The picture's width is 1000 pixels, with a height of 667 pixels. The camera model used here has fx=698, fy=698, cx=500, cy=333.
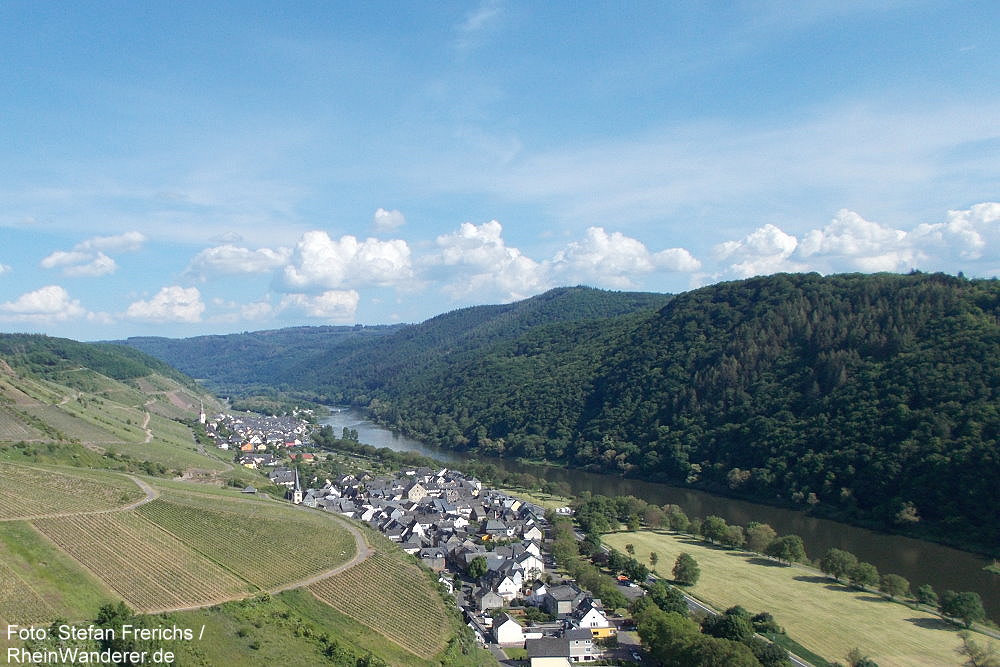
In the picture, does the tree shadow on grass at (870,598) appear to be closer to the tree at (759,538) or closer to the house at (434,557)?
the tree at (759,538)

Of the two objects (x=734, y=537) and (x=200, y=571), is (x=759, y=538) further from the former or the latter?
(x=200, y=571)

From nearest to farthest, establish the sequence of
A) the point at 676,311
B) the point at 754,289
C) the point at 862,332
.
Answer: the point at 862,332 → the point at 754,289 → the point at 676,311

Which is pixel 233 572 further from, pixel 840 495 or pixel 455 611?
pixel 840 495

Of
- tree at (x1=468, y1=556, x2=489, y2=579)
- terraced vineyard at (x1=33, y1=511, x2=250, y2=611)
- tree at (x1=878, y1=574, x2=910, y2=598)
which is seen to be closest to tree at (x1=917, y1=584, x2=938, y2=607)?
tree at (x1=878, y1=574, x2=910, y2=598)

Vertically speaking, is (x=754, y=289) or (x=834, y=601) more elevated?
(x=754, y=289)

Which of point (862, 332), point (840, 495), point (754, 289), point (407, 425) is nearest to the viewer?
point (840, 495)

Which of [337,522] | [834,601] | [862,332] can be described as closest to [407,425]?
[862,332]

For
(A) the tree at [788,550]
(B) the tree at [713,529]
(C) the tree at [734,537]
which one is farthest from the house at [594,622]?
(B) the tree at [713,529]

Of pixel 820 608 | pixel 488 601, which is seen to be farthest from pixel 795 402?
Result: pixel 488 601
